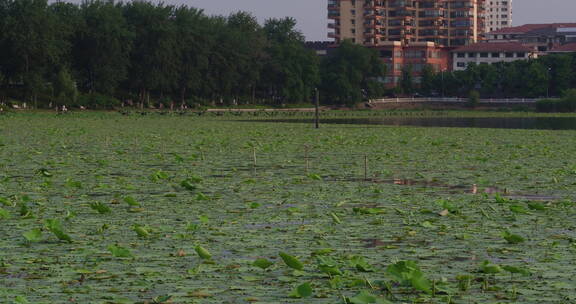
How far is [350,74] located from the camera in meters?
118

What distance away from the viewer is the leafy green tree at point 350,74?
115 m

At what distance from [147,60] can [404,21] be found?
92.4 meters

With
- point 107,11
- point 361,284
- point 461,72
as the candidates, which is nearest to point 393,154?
point 361,284

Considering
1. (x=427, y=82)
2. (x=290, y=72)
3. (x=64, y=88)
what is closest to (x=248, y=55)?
(x=290, y=72)

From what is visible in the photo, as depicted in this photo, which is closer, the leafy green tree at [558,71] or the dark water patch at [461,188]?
the dark water patch at [461,188]

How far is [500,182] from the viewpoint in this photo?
1897 centimetres

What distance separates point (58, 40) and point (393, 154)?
5571 cm

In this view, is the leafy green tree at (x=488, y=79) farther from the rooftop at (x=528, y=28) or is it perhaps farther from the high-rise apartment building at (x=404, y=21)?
the rooftop at (x=528, y=28)

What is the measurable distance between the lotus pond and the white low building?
5277 inches

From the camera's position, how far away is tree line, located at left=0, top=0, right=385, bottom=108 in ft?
248

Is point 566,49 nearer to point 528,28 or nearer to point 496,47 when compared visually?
point 496,47

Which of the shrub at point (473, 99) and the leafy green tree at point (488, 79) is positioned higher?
the leafy green tree at point (488, 79)

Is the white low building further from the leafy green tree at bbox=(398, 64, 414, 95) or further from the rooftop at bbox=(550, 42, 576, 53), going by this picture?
the leafy green tree at bbox=(398, 64, 414, 95)

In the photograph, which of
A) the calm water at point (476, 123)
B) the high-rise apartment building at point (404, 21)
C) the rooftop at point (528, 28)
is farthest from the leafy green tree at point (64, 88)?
the rooftop at point (528, 28)
